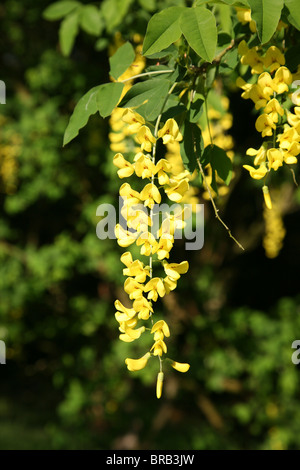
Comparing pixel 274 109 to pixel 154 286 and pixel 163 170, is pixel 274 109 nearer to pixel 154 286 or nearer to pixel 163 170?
pixel 163 170

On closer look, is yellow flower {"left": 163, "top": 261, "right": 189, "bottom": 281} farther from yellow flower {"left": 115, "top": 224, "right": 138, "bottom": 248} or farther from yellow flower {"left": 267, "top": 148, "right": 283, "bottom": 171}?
yellow flower {"left": 267, "top": 148, "right": 283, "bottom": 171}

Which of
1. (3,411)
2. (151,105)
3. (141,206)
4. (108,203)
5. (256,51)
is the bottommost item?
(3,411)

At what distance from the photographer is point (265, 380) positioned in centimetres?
384

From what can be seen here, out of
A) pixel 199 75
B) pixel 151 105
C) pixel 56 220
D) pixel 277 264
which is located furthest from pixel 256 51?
pixel 277 264

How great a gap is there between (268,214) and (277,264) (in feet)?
7.04

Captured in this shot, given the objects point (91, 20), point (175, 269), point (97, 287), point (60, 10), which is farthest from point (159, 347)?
point (97, 287)

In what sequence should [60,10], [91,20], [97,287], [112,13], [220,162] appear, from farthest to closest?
[97,287] < [60,10] < [91,20] < [112,13] < [220,162]

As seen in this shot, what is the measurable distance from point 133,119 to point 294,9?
32cm

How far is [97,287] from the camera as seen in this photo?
4746mm

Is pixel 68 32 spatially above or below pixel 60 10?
below

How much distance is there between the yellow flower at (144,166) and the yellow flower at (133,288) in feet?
0.59

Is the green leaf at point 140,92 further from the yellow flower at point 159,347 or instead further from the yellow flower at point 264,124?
the yellow flower at point 159,347

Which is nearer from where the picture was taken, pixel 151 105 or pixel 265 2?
pixel 265 2

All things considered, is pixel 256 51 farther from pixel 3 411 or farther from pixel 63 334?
pixel 3 411
